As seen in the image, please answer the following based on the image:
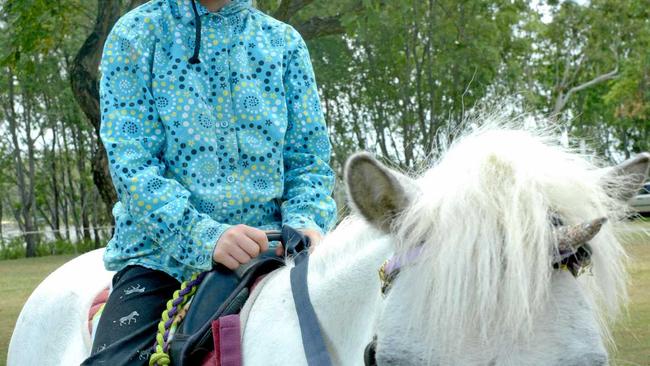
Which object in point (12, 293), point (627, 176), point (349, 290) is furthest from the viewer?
point (12, 293)

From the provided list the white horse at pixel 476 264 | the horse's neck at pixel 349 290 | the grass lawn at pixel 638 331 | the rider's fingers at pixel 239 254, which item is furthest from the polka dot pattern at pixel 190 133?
the grass lawn at pixel 638 331

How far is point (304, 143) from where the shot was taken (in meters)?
2.86

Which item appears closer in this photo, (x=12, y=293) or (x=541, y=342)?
(x=541, y=342)

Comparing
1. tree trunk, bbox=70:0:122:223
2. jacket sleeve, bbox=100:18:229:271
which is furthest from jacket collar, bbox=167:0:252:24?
tree trunk, bbox=70:0:122:223

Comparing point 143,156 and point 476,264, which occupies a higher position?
point 143,156

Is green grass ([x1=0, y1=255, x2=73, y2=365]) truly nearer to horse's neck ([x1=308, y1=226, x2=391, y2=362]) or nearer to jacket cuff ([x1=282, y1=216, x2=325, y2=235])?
jacket cuff ([x1=282, y1=216, x2=325, y2=235])

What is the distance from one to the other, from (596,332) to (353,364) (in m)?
0.57

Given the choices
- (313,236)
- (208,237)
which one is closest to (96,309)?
(208,237)

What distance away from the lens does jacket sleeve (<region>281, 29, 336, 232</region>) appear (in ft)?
9.21

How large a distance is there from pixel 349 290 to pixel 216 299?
17.9 inches

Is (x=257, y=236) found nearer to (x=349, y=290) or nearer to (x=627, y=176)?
(x=349, y=290)

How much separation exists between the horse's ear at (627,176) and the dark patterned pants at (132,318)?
1.29 metres

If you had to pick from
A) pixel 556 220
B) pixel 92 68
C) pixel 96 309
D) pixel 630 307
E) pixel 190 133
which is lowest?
pixel 630 307

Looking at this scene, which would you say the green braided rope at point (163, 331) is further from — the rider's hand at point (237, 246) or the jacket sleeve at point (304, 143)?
the jacket sleeve at point (304, 143)
